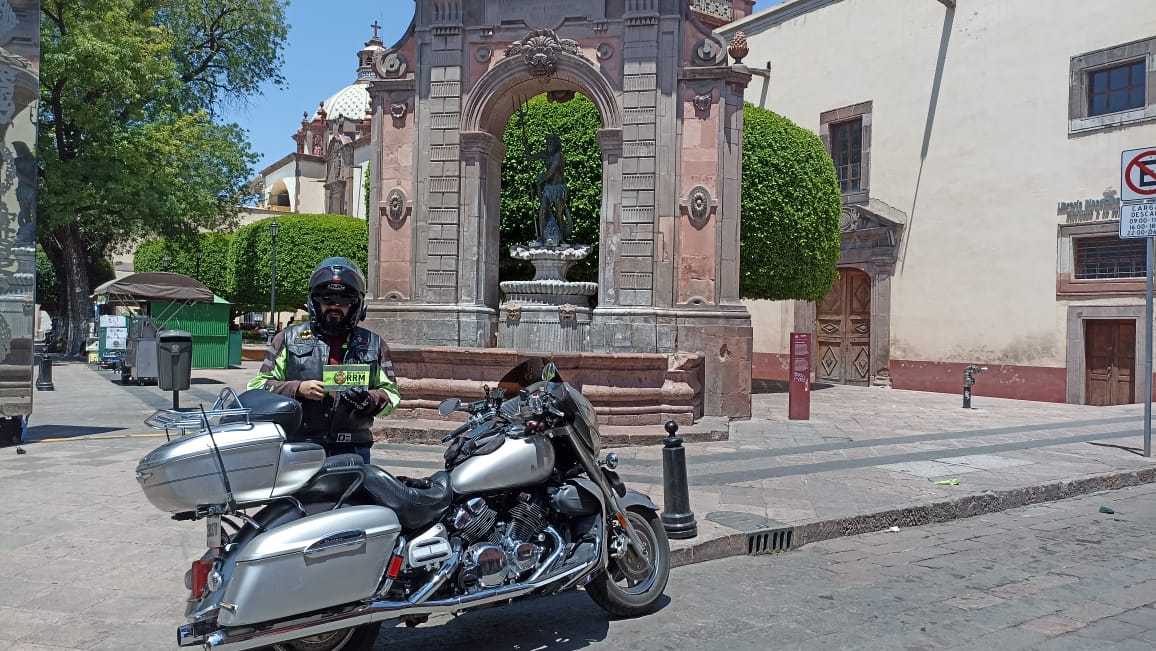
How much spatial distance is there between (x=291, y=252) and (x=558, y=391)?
110 ft

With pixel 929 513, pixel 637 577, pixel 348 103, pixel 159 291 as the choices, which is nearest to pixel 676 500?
pixel 637 577

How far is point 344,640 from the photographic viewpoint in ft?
11.5

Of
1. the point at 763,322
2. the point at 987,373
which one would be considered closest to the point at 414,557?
the point at 987,373

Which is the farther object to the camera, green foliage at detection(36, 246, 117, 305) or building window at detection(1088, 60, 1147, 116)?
green foliage at detection(36, 246, 117, 305)

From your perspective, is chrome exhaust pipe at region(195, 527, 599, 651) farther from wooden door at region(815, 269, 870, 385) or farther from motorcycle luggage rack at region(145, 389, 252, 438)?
wooden door at region(815, 269, 870, 385)

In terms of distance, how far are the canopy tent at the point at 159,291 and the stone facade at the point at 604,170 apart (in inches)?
440

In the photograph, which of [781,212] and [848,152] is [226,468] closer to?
[781,212]

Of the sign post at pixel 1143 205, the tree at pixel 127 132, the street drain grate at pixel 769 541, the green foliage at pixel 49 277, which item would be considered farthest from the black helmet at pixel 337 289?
the green foliage at pixel 49 277

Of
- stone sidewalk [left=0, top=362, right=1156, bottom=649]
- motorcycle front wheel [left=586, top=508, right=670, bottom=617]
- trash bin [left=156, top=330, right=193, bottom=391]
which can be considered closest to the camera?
motorcycle front wheel [left=586, top=508, right=670, bottom=617]

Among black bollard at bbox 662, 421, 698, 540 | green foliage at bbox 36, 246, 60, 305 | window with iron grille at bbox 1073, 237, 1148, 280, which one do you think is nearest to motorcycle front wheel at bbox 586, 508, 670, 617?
black bollard at bbox 662, 421, 698, 540

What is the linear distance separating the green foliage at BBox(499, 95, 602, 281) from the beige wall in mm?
8010

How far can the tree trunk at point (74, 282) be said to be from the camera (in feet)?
87.3

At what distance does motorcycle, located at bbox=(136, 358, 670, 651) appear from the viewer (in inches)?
122

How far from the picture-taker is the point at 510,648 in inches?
156
